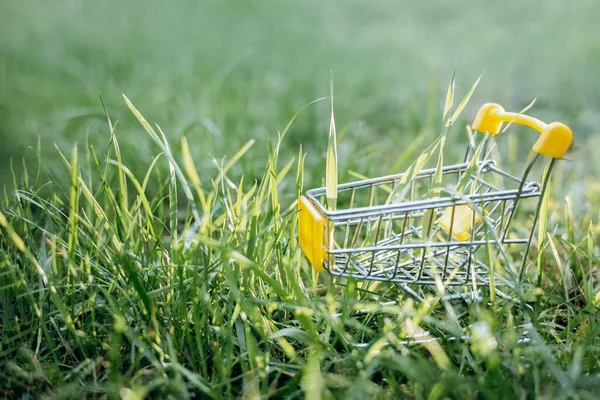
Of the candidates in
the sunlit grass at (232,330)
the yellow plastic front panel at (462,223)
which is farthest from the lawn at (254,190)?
the yellow plastic front panel at (462,223)

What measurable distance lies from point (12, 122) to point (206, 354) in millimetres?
2406

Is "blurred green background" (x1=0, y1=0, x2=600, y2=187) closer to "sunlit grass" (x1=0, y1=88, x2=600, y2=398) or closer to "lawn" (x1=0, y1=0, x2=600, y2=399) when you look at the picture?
"lawn" (x1=0, y1=0, x2=600, y2=399)

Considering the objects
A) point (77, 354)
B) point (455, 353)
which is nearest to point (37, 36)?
point (77, 354)

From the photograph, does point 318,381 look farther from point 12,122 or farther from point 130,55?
point 130,55

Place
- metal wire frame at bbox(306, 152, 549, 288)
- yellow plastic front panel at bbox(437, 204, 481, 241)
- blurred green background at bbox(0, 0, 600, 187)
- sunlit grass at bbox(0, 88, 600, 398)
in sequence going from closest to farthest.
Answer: sunlit grass at bbox(0, 88, 600, 398) < metal wire frame at bbox(306, 152, 549, 288) < yellow plastic front panel at bbox(437, 204, 481, 241) < blurred green background at bbox(0, 0, 600, 187)

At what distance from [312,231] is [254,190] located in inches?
9.1

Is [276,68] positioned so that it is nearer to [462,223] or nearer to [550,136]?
[462,223]

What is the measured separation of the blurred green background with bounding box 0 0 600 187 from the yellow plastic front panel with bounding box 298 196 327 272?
84 cm

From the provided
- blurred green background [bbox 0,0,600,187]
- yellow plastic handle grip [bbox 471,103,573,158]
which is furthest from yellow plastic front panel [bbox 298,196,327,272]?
blurred green background [bbox 0,0,600,187]

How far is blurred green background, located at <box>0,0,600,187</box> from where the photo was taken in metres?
3.08

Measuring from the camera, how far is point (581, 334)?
1.55 meters

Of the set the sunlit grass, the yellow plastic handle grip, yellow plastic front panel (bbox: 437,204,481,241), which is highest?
the yellow plastic handle grip

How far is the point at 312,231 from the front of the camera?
1.45 m

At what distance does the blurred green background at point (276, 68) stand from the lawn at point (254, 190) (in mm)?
23
